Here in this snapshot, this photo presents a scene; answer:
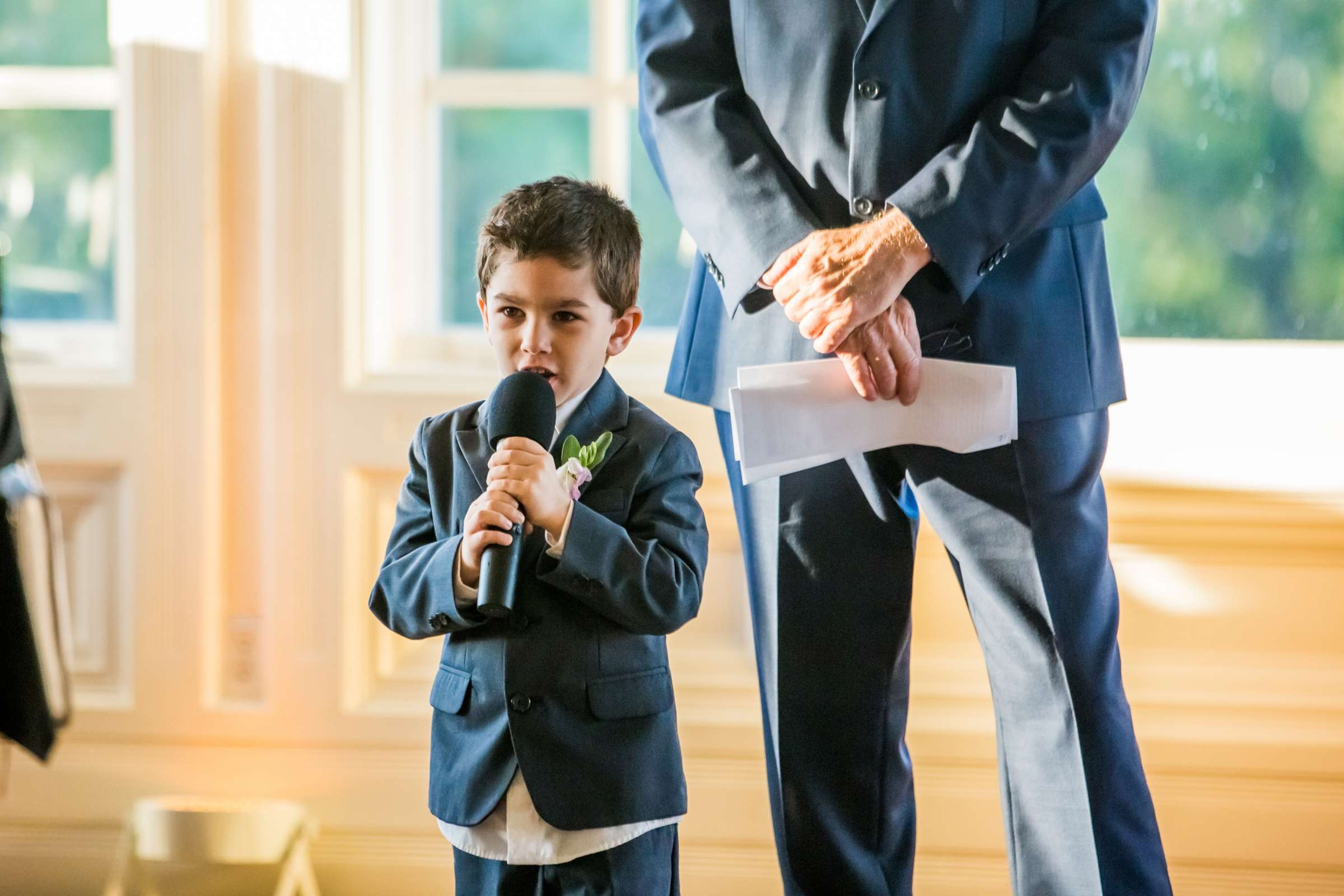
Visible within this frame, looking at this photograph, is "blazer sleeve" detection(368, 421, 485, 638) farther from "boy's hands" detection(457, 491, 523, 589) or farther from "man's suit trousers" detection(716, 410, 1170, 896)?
"man's suit trousers" detection(716, 410, 1170, 896)

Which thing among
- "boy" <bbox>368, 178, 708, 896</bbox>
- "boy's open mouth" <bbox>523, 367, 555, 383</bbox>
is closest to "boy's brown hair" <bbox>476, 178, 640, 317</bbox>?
"boy" <bbox>368, 178, 708, 896</bbox>

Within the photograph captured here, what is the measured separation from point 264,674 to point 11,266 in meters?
0.91

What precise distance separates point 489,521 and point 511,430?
94 mm

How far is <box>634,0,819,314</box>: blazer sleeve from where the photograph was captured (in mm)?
1307

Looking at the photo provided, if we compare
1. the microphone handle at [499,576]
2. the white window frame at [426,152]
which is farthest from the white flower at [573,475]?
the white window frame at [426,152]

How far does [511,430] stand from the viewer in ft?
3.98

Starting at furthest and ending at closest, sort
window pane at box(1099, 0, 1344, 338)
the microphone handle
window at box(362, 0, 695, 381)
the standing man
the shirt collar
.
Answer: window at box(362, 0, 695, 381)
window pane at box(1099, 0, 1344, 338)
the shirt collar
the standing man
the microphone handle

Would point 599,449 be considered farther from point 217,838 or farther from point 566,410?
point 217,838

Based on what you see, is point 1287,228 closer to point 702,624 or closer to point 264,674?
point 702,624

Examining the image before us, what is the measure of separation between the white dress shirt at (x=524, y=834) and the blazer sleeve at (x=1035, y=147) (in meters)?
0.45

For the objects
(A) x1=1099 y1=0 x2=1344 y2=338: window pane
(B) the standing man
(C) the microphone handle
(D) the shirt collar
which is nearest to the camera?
(C) the microphone handle

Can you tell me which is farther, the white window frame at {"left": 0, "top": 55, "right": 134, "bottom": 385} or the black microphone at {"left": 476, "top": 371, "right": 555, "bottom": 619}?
the white window frame at {"left": 0, "top": 55, "right": 134, "bottom": 385}

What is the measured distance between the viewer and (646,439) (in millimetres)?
1362

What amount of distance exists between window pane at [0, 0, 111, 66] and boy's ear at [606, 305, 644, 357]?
1.36 metres
